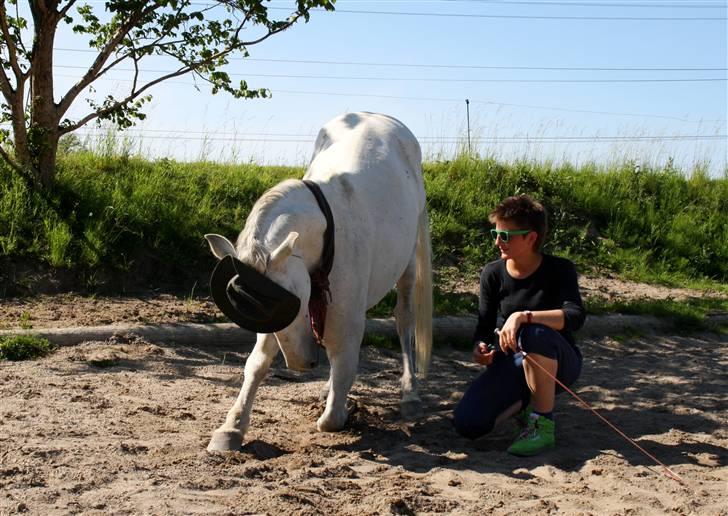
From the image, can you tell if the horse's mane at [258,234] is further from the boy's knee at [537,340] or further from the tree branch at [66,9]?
the tree branch at [66,9]

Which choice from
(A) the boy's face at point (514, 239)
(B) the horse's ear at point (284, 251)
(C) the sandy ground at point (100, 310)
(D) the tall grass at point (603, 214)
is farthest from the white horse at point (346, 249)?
(D) the tall grass at point (603, 214)

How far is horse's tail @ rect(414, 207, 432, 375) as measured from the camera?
6098 millimetres

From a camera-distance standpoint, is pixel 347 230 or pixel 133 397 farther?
pixel 133 397

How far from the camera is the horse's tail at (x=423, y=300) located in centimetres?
610

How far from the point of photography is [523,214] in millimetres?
4398

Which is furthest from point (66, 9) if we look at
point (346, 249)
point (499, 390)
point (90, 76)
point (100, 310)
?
point (499, 390)

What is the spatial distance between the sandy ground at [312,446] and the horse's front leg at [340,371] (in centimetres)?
10

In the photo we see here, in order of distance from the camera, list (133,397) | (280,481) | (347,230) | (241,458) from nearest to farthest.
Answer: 1. (280,481)
2. (241,458)
3. (347,230)
4. (133,397)

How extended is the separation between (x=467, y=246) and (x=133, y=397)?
5.43 metres

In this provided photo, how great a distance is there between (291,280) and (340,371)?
0.82 meters

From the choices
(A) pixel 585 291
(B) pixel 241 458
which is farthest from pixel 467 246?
(B) pixel 241 458

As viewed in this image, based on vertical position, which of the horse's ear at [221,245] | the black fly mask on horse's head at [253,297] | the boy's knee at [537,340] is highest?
the horse's ear at [221,245]

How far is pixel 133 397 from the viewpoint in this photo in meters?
5.11

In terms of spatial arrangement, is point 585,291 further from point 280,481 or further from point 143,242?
point 280,481
